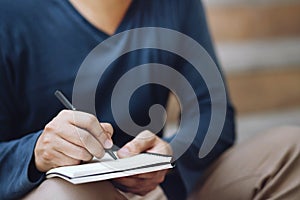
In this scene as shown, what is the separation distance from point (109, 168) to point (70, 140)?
7cm

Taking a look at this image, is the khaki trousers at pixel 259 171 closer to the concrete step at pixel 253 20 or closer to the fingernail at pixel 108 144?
the fingernail at pixel 108 144

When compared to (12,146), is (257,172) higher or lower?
lower

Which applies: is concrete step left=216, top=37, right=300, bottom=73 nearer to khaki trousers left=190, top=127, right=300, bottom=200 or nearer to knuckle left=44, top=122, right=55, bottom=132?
khaki trousers left=190, top=127, right=300, bottom=200

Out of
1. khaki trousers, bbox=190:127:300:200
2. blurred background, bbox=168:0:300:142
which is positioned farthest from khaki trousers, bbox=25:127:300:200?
blurred background, bbox=168:0:300:142

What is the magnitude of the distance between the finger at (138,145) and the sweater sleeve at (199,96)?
151 mm

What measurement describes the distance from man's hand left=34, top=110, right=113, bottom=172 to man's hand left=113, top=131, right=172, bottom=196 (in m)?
0.05

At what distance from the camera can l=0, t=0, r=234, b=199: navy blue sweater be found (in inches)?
32.1

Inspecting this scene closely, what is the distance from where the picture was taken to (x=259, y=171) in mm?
923

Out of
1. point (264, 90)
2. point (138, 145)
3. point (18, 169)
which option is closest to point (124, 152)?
point (138, 145)

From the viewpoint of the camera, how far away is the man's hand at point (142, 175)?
819 mm

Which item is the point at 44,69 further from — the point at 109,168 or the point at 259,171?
the point at 259,171

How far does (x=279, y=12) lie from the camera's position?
2.03 meters

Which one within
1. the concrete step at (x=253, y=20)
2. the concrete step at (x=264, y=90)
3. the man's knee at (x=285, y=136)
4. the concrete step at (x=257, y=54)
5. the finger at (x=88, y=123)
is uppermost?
the finger at (x=88, y=123)

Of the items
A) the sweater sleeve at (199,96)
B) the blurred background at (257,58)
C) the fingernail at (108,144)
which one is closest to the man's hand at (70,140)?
the fingernail at (108,144)
